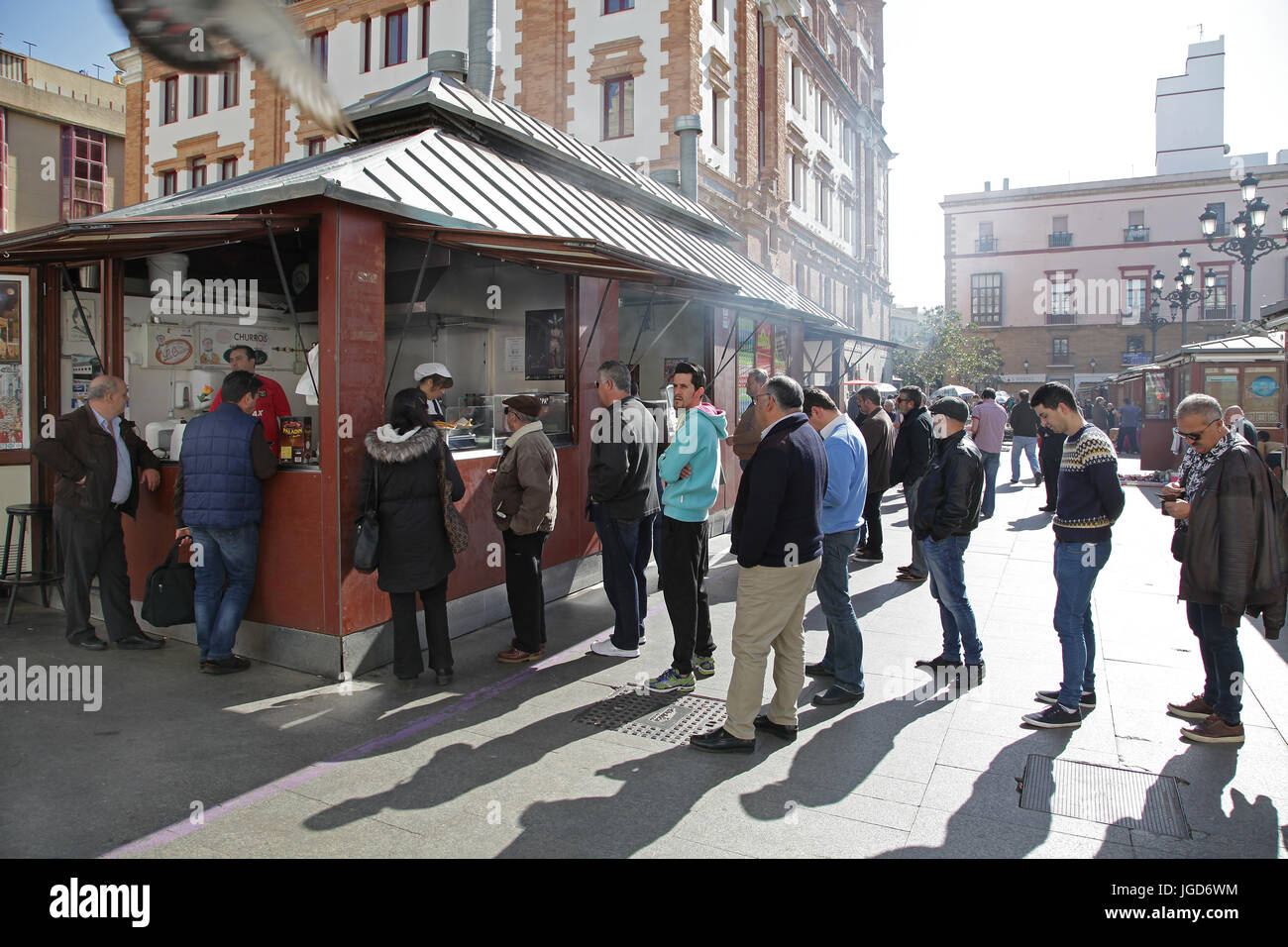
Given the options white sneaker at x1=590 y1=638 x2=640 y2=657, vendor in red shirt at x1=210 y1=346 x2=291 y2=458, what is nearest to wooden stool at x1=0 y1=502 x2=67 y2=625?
vendor in red shirt at x1=210 y1=346 x2=291 y2=458

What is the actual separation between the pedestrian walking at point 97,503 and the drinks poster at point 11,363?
172 centimetres

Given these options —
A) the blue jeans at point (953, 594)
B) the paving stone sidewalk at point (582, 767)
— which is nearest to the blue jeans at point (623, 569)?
the paving stone sidewalk at point (582, 767)

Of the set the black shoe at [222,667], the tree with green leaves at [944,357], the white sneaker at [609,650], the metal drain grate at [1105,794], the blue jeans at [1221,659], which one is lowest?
the metal drain grate at [1105,794]

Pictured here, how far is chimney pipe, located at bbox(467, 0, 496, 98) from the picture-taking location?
33.7 feet

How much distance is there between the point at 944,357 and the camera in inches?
1762

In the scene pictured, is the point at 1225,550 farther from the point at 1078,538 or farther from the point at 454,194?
the point at 454,194

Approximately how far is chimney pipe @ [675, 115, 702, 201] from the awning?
11.4 meters

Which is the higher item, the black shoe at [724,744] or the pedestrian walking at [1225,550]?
the pedestrian walking at [1225,550]

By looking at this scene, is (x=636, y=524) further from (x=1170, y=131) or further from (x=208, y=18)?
(x=1170, y=131)

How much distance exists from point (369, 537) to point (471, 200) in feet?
9.25

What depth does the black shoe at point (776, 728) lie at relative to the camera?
15.5 feet

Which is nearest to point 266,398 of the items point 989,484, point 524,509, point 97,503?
point 97,503

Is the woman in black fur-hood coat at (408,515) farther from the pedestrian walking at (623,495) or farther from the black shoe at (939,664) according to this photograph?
the black shoe at (939,664)

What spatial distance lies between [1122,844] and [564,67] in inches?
970
